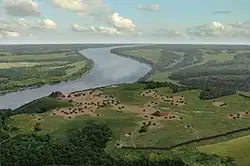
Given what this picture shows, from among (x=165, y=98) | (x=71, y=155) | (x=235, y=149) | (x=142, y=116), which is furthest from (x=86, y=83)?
(x=235, y=149)

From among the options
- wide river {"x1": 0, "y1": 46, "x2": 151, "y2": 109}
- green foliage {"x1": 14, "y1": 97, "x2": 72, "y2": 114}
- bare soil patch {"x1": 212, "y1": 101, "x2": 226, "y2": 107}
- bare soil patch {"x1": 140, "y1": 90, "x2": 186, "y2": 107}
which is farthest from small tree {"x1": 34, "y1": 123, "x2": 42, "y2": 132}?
bare soil patch {"x1": 212, "y1": 101, "x2": 226, "y2": 107}

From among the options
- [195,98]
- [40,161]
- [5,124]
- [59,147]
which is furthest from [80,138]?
[195,98]

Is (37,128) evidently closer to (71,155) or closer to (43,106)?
(71,155)

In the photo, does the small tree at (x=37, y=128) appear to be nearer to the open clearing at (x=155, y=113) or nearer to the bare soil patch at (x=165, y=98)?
the open clearing at (x=155, y=113)

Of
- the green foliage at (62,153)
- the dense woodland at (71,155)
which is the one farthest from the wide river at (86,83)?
the dense woodland at (71,155)

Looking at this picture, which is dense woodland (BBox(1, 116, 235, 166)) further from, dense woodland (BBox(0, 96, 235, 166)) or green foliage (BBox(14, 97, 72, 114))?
green foliage (BBox(14, 97, 72, 114))

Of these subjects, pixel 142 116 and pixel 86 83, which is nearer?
pixel 142 116

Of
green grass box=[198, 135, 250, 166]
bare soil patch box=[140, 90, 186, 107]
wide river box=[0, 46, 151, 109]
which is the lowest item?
wide river box=[0, 46, 151, 109]
